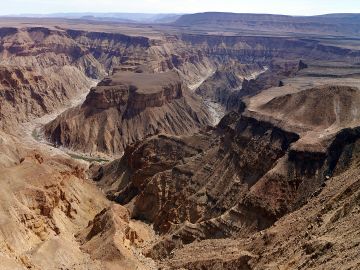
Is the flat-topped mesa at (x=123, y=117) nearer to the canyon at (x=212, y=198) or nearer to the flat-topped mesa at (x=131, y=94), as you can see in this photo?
the flat-topped mesa at (x=131, y=94)

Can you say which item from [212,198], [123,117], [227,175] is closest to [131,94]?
[123,117]

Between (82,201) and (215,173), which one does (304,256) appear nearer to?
(215,173)

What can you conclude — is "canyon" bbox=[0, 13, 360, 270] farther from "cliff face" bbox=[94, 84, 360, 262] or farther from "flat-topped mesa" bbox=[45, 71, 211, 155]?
"flat-topped mesa" bbox=[45, 71, 211, 155]

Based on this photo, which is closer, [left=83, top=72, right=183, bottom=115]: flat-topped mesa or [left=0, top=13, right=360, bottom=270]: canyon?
[left=0, top=13, right=360, bottom=270]: canyon

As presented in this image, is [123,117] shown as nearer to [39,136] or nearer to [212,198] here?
[39,136]

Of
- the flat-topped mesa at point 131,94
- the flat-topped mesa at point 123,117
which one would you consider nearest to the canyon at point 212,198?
the flat-topped mesa at point 123,117

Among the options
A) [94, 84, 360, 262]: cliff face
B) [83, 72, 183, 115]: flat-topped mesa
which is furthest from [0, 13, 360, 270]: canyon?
[83, 72, 183, 115]: flat-topped mesa

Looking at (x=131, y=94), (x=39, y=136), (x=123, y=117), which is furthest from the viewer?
(x=131, y=94)

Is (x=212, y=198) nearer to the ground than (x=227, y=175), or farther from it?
nearer to the ground

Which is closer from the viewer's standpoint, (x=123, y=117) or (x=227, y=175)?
(x=227, y=175)
